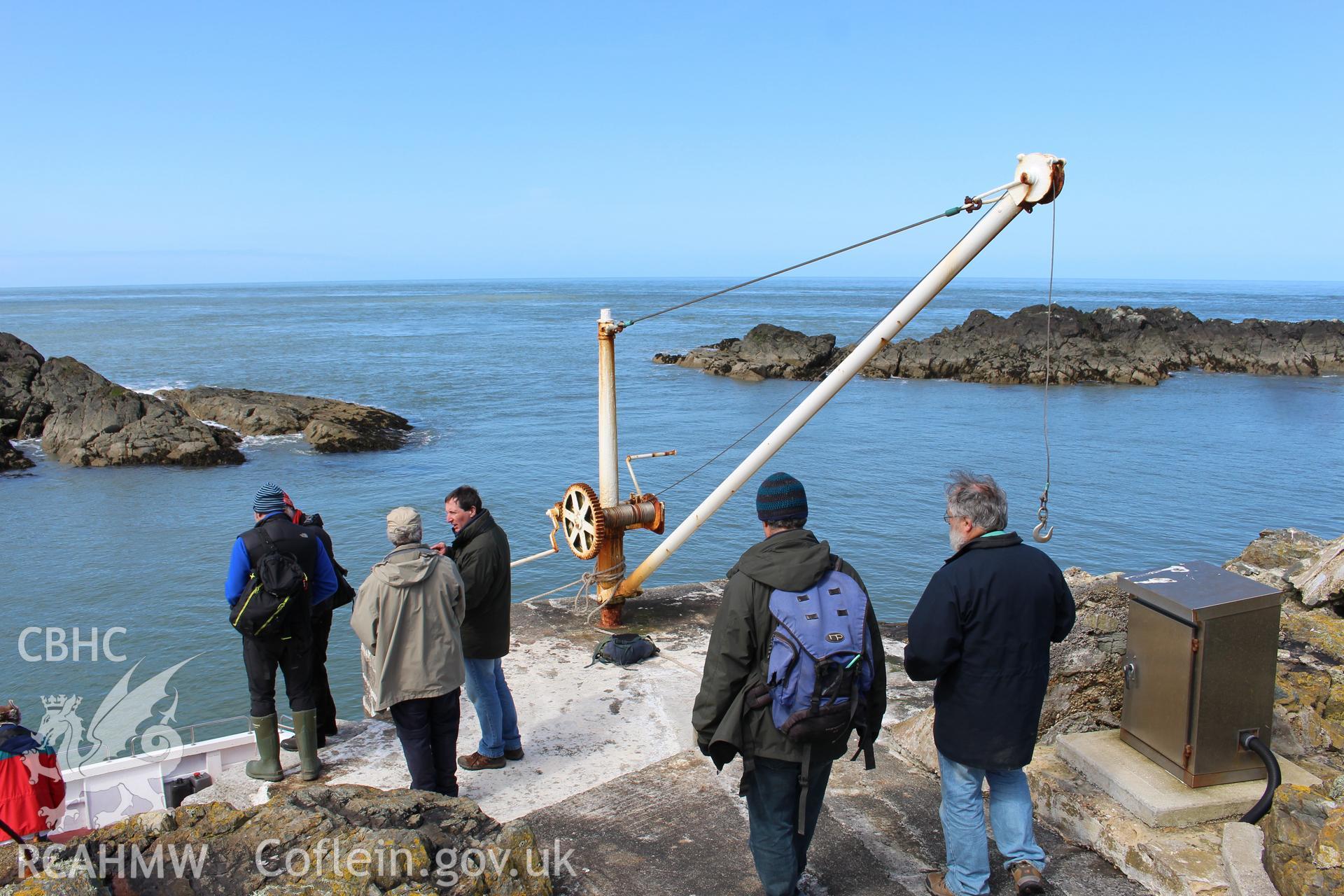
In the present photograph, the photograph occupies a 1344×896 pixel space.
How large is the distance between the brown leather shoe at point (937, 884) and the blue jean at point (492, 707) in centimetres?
228

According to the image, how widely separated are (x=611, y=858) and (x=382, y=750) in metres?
1.83

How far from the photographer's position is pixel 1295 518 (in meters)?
19.8

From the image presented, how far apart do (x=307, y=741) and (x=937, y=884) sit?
9.93 feet

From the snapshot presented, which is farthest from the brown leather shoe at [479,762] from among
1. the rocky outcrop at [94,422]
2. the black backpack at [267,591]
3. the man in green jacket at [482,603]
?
the rocky outcrop at [94,422]

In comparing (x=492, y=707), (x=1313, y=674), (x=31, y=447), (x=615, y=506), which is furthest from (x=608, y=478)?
(x=31, y=447)

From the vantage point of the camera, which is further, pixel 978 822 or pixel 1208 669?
pixel 1208 669

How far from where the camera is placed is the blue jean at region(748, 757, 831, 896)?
3.23 meters

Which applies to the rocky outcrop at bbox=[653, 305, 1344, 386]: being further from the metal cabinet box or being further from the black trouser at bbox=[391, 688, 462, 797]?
the black trouser at bbox=[391, 688, 462, 797]

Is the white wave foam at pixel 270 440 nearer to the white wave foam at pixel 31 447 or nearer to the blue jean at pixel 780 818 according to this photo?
the white wave foam at pixel 31 447

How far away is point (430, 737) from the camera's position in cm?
427

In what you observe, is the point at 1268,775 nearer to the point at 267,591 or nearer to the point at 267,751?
the point at 267,591

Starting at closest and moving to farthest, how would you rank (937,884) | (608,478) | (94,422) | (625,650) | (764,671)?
(764,671)
(937,884)
(625,650)
(608,478)
(94,422)

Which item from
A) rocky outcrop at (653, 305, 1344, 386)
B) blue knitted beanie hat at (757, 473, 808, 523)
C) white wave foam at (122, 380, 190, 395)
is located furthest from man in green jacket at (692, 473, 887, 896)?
rocky outcrop at (653, 305, 1344, 386)

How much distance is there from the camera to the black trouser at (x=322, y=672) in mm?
4973
